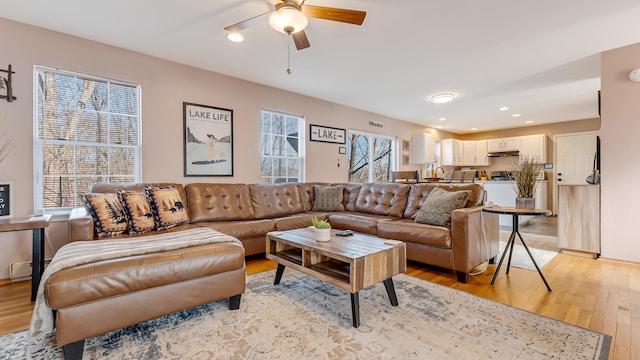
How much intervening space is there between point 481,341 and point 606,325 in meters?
0.97

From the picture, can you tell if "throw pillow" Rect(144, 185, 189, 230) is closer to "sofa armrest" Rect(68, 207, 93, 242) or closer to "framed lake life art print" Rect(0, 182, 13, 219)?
"sofa armrest" Rect(68, 207, 93, 242)

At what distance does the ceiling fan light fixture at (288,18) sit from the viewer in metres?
2.05

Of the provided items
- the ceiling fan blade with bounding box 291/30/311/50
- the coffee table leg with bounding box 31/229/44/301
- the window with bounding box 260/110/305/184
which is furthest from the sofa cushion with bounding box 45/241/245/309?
the window with bounding box 260/110/305/184

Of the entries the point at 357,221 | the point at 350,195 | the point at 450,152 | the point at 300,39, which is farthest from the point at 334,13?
the point at 450,152

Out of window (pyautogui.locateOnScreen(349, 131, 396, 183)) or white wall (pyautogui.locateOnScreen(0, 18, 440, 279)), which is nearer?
white wall (pyautogui.locateOnScreen(0, 18, 440, 279))

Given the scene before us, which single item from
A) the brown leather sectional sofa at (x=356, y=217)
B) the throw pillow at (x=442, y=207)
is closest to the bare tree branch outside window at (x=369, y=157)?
the brown leather sectional sofa at (x=356, y=217)

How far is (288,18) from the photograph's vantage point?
6.80ft

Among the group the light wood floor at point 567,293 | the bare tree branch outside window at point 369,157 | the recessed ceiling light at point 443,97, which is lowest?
the light wood floor at point 567,293

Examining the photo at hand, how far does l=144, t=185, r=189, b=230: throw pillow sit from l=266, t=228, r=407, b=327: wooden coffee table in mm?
1117

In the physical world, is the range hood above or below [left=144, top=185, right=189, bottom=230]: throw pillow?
above

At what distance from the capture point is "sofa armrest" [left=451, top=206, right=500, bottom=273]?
269cm

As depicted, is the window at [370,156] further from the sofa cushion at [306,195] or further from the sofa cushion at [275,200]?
the sofa cushion at [275,200]

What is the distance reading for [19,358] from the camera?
1543 mm

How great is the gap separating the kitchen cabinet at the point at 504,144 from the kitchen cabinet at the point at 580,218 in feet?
15.7
